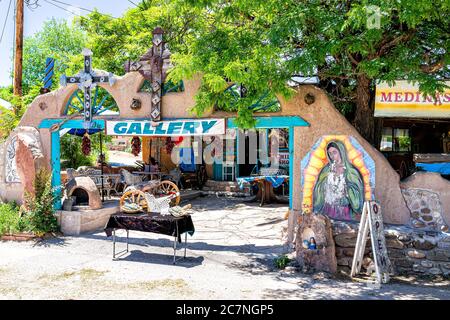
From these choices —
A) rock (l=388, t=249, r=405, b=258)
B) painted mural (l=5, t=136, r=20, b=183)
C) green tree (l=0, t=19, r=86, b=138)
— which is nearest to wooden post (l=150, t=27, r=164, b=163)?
painted mural (l=5, t=136, r=20, b=183)

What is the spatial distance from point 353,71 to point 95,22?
488 inches

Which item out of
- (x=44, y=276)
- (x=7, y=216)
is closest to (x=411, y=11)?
(x=44, y=276)

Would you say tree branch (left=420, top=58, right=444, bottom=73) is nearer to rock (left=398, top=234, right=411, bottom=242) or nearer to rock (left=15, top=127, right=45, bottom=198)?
rock (left=398, top=234, right=411, bottom=242)

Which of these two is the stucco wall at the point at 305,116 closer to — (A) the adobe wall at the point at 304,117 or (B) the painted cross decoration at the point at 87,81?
(A) the adobe wall at the point at 304,117

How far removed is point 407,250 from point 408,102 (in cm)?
486

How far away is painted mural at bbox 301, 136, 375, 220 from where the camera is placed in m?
8.16

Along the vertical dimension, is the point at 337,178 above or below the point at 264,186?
above

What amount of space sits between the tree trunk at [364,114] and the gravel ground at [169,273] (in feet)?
9.69

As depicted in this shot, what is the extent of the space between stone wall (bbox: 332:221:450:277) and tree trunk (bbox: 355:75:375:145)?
1936mm

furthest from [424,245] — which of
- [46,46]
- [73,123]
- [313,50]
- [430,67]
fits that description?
[46,46]

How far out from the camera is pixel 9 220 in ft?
34.8

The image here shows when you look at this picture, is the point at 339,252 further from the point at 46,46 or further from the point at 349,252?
the point at 46,46

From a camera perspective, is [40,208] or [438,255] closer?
[438,255]

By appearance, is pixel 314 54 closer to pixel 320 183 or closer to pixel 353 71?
pixel 353 71
